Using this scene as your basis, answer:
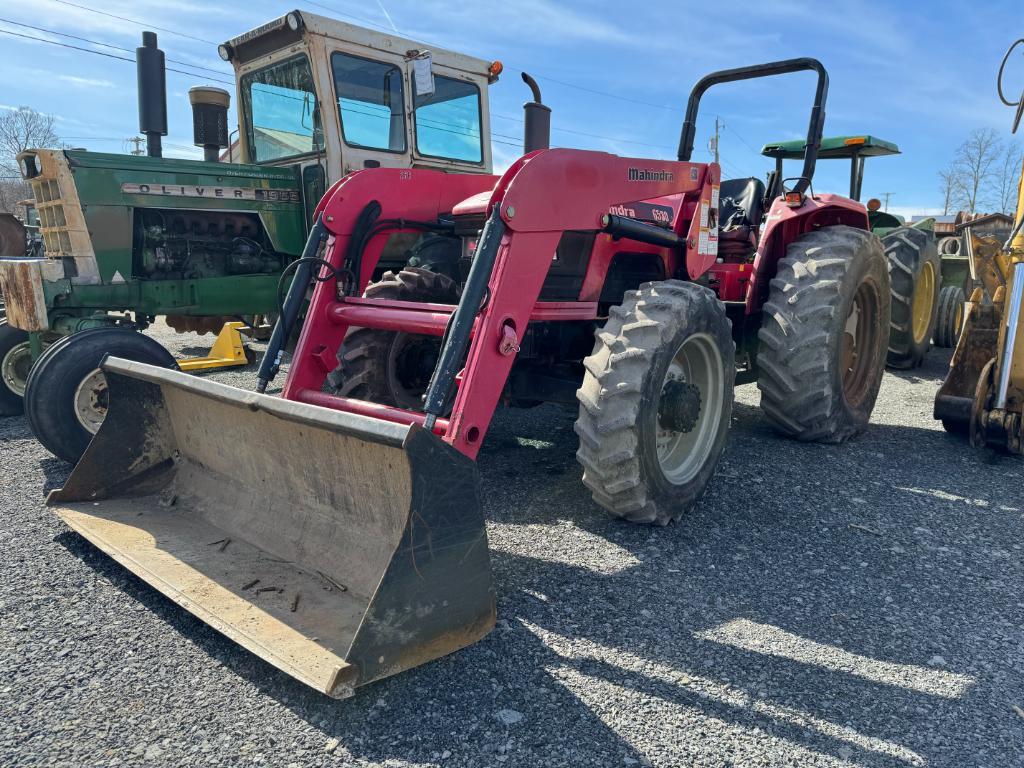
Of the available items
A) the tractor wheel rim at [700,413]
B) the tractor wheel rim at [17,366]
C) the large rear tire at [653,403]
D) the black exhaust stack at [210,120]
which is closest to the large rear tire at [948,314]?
the tractor wheel rim at [700,413]

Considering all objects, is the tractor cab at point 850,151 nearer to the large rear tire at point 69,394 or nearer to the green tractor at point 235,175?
the green tractor at point 235,175

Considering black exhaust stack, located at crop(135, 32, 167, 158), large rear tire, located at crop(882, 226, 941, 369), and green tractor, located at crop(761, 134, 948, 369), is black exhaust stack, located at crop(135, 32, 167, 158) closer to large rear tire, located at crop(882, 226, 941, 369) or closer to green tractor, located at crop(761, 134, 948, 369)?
green tractor, located at crop(761, 134, 948, 369)

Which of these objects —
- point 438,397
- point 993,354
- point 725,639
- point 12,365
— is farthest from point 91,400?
point 993,354

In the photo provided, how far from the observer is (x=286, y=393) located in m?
3.86

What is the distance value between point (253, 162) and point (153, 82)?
1.79m

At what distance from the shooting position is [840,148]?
8.44 m

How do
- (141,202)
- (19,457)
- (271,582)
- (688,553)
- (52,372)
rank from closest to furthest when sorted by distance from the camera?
(271,582), (688,553), (52,372), (19,457), (141,202)

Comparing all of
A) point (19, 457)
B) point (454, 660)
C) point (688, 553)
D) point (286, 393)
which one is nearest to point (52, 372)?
point (19, 457)

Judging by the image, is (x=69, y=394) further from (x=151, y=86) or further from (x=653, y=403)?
(x=653, y=403)

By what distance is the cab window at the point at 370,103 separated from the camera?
21.3ft

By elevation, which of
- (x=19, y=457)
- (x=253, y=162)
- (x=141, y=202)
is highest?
(x=253, y=162)

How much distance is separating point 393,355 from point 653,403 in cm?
172

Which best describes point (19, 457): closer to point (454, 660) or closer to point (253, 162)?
point (253, 162)

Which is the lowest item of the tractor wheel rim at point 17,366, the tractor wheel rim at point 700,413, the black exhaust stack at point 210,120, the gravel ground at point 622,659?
the gravel ground at point 622,659
